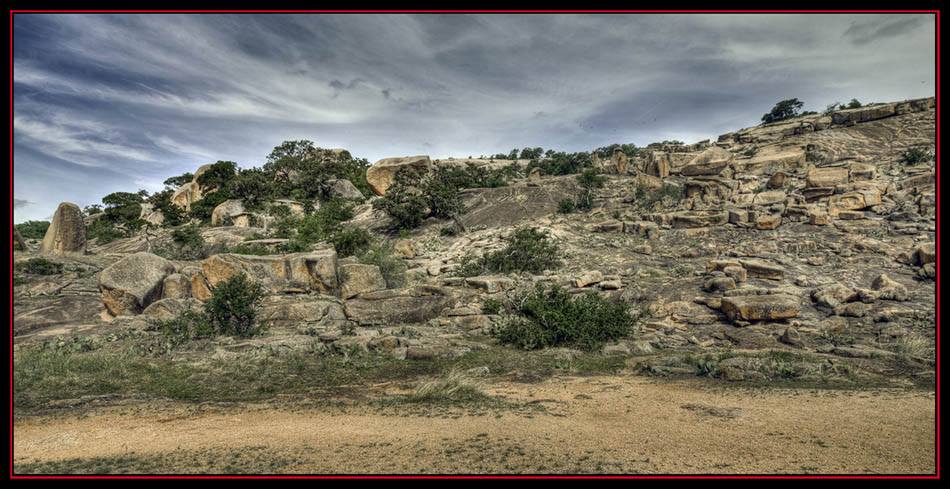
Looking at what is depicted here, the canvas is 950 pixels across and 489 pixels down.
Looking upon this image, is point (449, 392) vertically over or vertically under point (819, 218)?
under

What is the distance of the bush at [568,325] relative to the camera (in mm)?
11352

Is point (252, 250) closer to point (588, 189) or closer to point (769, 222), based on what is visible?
point (588, 189)

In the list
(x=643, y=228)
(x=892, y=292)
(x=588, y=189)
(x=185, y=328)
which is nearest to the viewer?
(x=185, y=328)

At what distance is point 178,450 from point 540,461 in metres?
4.55

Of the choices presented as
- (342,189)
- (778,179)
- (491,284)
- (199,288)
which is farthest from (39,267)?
(778,179)

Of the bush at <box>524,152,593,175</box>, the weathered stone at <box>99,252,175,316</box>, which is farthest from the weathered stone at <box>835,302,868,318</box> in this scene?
the bush at <box>524,152,593,175</box>

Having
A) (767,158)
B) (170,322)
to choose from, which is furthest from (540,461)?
(767,158)

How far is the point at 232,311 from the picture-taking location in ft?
37.1

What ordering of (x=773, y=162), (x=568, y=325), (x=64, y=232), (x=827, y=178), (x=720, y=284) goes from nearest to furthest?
1. (x=568, y=325)
2. (x=720, y=284)
3. (x=64, y=232)
4. (x=827, y=178)
5. (x=773, y=162)

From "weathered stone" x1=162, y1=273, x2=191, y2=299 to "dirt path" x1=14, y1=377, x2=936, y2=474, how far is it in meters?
8.85

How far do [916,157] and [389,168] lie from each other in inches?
1648

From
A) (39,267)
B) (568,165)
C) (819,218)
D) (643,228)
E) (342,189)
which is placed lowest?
(39,267)

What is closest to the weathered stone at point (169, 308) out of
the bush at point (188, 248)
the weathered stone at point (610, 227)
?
the bush at point (188, 248)

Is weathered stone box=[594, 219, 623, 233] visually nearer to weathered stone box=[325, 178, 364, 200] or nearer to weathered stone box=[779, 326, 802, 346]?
weathered stone box=[779, 326, 802, 346]
